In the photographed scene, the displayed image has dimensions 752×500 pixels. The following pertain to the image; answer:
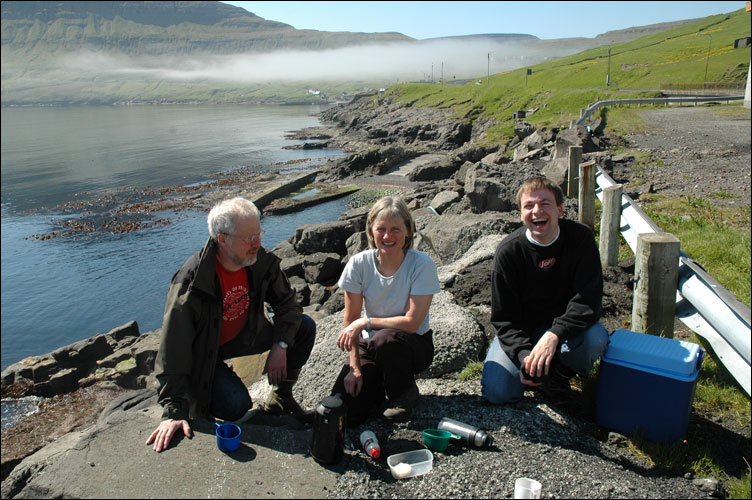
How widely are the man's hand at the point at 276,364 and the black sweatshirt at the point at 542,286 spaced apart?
182cm

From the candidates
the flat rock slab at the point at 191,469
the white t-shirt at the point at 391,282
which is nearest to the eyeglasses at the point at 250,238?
the white t-shirt at the point at 391,282

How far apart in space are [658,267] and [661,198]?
686cm

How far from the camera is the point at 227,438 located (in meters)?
3.61

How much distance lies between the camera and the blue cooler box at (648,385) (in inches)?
139

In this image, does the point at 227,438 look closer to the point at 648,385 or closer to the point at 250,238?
the point at 250,238

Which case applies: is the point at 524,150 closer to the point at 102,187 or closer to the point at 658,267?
the point at 658,267

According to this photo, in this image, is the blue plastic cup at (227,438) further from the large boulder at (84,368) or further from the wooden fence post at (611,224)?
the large boulder at (84,368)

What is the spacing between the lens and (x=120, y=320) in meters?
17.5

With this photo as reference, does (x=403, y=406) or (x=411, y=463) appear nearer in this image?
(x=411, y=463)

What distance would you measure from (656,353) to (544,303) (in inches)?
34.6

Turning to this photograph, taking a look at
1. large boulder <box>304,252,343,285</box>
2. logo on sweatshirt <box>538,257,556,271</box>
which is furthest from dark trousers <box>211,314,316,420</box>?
large boulder <box>304,252,343,285</box>

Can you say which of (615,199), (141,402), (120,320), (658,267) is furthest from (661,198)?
(120,320)

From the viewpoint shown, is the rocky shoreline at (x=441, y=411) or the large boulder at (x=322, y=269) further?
the large boulder at (x=322, y=269)

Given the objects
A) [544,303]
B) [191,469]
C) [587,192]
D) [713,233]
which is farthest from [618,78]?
[191,469]
